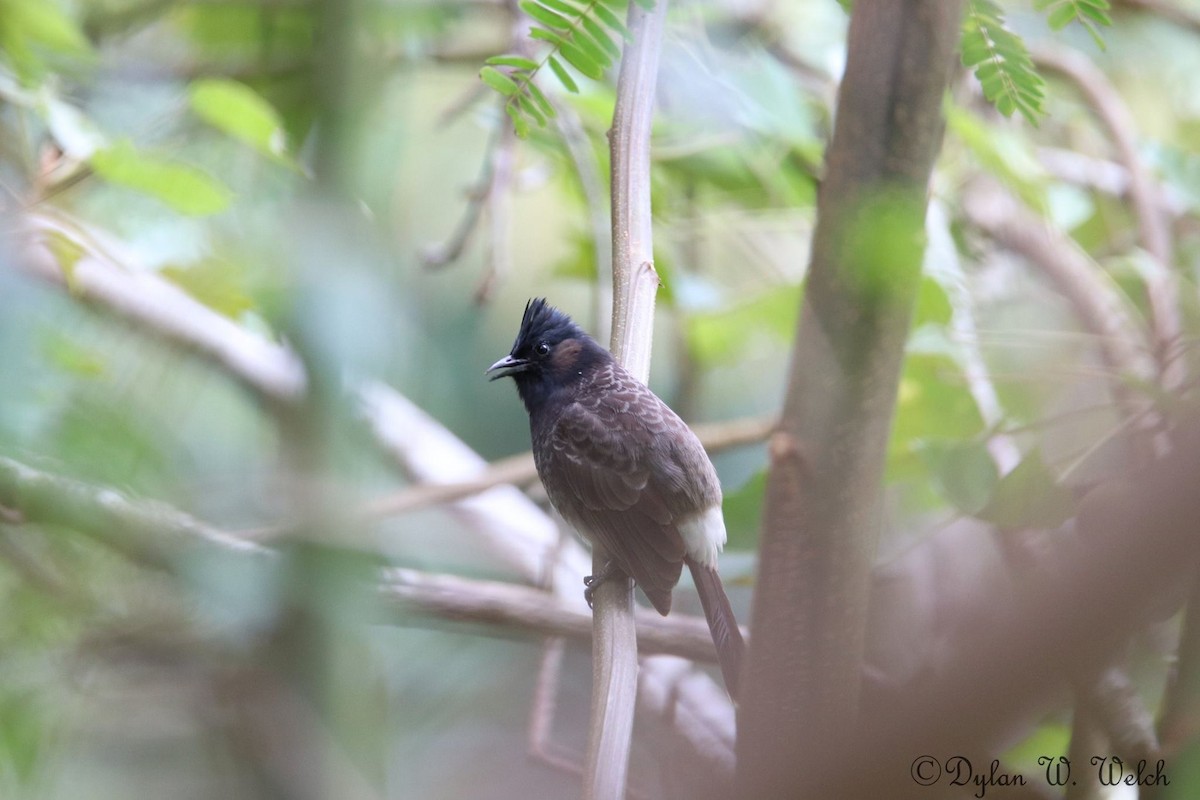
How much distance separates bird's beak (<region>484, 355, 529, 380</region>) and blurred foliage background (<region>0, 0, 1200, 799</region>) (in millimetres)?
124

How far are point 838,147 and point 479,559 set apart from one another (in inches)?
69.3

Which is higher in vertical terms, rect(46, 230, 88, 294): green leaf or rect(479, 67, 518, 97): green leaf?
rect(46, 230, 88, 294): green leaf

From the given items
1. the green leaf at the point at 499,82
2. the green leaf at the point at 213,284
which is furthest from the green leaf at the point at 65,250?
the green leaf at the point at 499,82

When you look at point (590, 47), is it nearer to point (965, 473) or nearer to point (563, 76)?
point (563, 76)

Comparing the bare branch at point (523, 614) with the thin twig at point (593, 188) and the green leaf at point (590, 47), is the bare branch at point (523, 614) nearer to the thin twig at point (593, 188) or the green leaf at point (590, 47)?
the thin twig at point (593, 188)

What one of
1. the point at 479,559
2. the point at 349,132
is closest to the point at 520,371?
the point at 349,132

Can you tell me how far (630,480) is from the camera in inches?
48.7

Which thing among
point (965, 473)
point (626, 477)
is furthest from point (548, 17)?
point (965, 473)

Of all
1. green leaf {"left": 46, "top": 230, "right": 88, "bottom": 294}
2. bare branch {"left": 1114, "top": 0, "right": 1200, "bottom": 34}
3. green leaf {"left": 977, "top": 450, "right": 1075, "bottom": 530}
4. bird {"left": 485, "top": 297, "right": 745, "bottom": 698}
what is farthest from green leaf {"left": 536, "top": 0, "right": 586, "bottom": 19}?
bare branch {"left": 1114, "top": 0, "right": 1200, "bottom": 34}

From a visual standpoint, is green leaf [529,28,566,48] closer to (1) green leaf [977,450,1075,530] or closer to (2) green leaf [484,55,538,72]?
(2) green leaf [484,55,538,72]

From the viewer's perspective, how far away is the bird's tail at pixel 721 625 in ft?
3.68

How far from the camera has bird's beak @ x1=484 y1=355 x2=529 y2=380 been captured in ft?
3.99

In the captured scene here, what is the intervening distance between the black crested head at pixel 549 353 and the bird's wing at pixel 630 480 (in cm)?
5

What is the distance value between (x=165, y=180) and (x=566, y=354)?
2.78 feet
